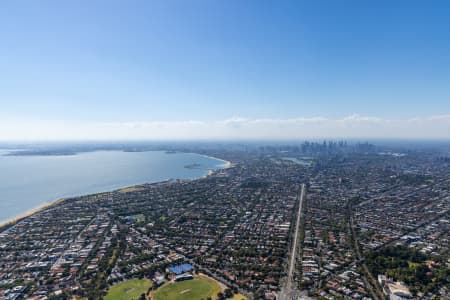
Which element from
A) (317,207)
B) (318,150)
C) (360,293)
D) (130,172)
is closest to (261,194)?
(317,207)

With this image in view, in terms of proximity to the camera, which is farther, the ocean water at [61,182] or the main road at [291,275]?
the ocean water at [61,182]

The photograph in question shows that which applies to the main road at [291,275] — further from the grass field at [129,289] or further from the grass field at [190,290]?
the grass field at [129,289]

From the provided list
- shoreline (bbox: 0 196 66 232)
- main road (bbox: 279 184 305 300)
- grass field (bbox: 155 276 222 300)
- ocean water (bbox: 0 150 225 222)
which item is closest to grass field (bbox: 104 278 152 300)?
grass field (bbox: 155 276 222 300)

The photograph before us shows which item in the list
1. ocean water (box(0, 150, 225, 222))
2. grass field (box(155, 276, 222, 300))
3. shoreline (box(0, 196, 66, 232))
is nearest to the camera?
grass field (box(155, 276, 222, 300))

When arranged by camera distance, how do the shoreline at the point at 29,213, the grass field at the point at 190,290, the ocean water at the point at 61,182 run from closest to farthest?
the grass field at the point at 190,290
the shoreline at the point at 29,213
the ocean water at the point at 61,182

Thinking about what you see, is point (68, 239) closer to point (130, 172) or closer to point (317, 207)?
point (317, 207)

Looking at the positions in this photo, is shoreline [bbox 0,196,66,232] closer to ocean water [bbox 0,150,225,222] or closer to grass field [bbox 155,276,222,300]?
ocean water [bbox 0,150,225,222]

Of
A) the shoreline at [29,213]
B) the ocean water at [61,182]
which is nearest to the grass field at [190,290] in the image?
the shoreline at [29,213]

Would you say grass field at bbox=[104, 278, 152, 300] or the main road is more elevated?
the main road
